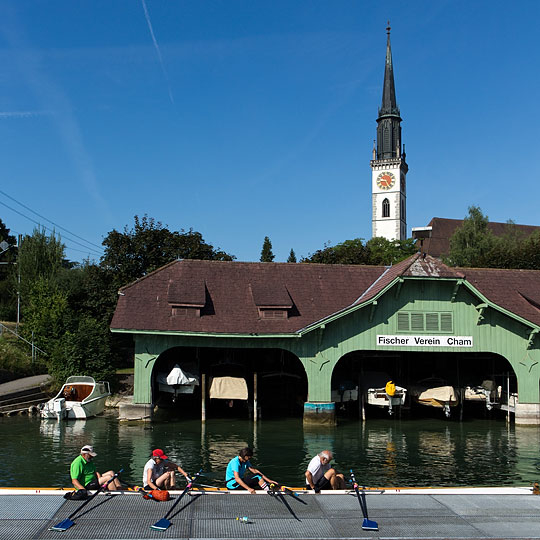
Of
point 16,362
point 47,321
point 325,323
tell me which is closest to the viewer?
point 325,323

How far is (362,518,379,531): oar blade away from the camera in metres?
11.9

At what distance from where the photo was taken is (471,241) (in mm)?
71000

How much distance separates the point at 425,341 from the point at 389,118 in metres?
97.6

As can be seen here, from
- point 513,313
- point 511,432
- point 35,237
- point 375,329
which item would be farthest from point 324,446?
point 35,237

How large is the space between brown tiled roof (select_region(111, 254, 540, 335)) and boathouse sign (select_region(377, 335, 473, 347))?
2383 mm

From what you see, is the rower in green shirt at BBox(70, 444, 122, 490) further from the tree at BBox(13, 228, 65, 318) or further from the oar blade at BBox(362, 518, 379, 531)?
the tree at BBox(13, 228, 65, 318)

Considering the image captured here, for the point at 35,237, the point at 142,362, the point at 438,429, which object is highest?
the point at 35,237

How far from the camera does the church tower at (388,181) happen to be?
125375mm

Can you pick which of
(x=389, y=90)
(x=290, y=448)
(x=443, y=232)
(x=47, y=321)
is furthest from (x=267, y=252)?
(x=290, y=448)

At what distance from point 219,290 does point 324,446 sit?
11187 mm

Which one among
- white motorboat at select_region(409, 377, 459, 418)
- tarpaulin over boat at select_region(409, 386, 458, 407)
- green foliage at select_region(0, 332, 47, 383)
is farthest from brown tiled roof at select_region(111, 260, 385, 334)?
green foliage at select_region(0, 332, 47, 383)

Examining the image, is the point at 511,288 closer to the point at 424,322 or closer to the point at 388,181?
the point at 424,322

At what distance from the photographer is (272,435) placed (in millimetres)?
28172

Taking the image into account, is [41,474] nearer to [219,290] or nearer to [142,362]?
[142,362]
